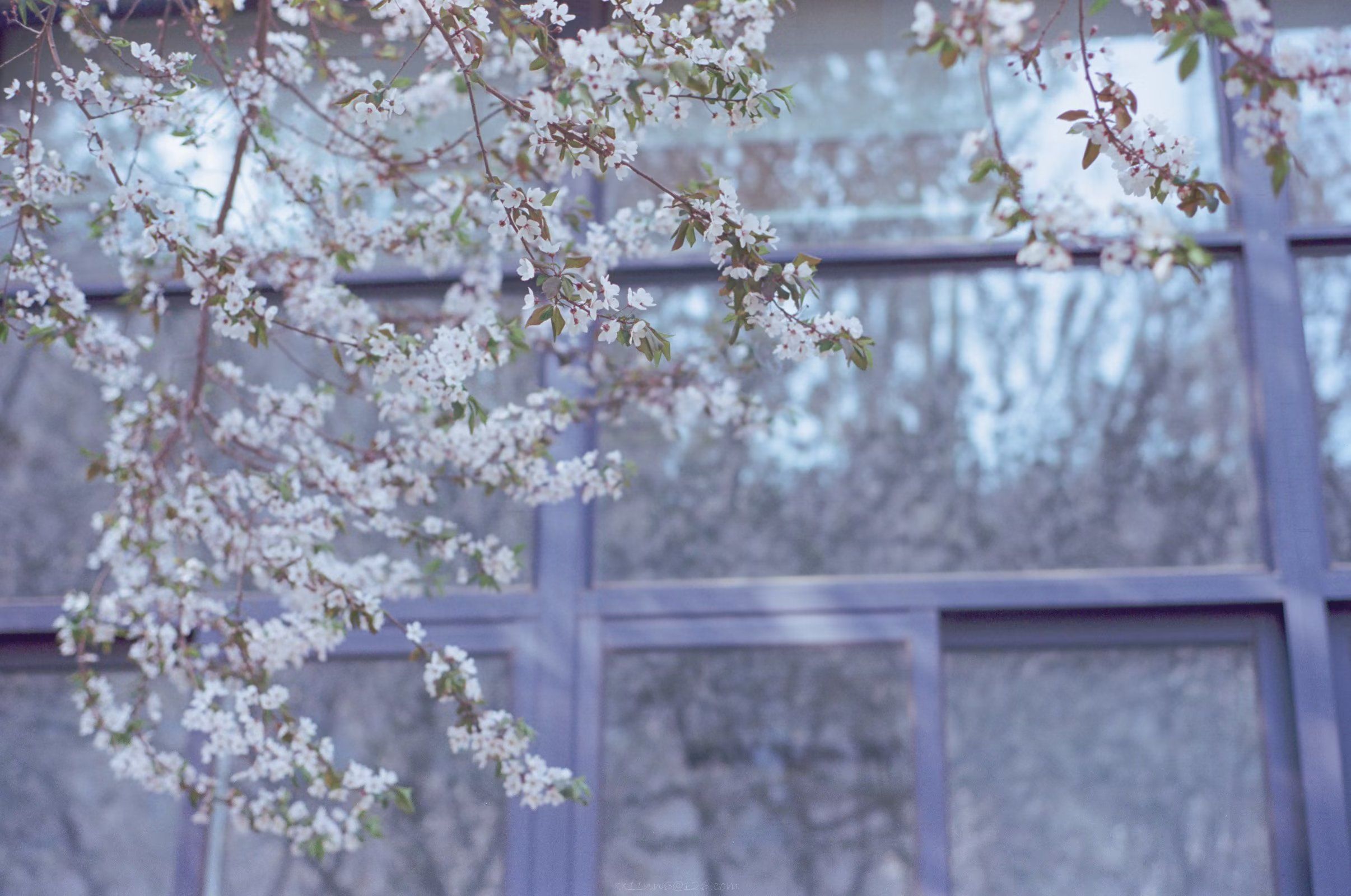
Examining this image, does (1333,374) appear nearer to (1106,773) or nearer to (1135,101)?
(1106,773)

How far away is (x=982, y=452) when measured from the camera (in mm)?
2775

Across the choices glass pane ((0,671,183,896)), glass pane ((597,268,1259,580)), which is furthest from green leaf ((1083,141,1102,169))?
glass pane ((0,671,183,896))

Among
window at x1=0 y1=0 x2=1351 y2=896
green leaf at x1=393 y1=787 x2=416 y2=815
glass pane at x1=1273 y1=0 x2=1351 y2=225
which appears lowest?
green leaf at x1=393 y1=787 x2=416 y2=815

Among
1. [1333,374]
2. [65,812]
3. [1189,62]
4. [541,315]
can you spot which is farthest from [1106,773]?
[65,812]

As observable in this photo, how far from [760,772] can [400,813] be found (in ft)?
2.31

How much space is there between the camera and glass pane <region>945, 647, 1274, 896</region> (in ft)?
8.29

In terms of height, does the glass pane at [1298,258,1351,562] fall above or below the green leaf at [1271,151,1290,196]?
above

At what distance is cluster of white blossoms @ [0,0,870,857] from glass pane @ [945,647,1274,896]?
742mm

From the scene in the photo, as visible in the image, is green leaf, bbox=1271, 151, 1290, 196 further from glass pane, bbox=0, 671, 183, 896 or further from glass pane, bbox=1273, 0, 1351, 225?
glass pane, bbox=0, 671, 183, 896

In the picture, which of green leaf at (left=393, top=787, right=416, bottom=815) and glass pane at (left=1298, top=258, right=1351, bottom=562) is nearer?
green leaf at (left=393, top=787, right=416, bottom=815)

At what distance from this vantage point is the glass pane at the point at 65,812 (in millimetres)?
2703

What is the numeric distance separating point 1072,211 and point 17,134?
1486 millimetres

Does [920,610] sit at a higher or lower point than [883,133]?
lower

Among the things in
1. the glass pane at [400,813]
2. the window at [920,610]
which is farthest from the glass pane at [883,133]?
the glass pane at [400,813]
